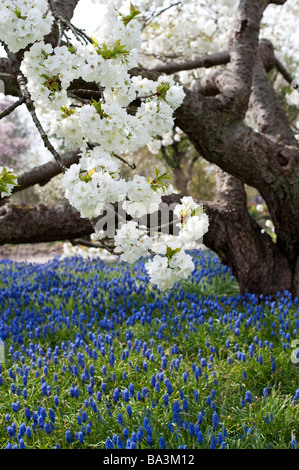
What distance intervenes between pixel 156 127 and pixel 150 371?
1.86 meters

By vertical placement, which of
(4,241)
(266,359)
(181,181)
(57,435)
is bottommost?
(57,435)

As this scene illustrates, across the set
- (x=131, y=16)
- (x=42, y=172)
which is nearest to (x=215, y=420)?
(x=131, y=16)

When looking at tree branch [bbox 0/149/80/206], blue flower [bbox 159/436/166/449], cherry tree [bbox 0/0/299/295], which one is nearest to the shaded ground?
cherry tree [bbox 0/0/299/295]

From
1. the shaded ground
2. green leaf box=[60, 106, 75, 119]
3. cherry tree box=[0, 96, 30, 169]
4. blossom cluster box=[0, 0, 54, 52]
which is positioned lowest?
the shaded ground

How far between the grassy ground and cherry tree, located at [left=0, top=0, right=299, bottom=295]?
84 centimetres

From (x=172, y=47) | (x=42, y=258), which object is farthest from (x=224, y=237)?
(x=42, y=258)

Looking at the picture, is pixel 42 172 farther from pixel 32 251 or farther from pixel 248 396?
pixel 32 251

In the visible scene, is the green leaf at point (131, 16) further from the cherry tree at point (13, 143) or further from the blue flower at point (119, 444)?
the cherry tree at point (13, 143)

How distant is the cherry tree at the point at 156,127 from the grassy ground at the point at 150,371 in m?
0.84

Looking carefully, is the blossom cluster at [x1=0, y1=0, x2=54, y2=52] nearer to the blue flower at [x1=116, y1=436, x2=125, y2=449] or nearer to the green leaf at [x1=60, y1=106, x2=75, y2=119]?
the green leaf at [x1=60, y1=106, x2=75, y2=119]

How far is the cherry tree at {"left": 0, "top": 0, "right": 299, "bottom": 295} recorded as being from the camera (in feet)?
8.40

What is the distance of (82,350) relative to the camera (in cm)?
422

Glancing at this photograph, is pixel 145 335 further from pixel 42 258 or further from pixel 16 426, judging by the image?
pixel 42 258
